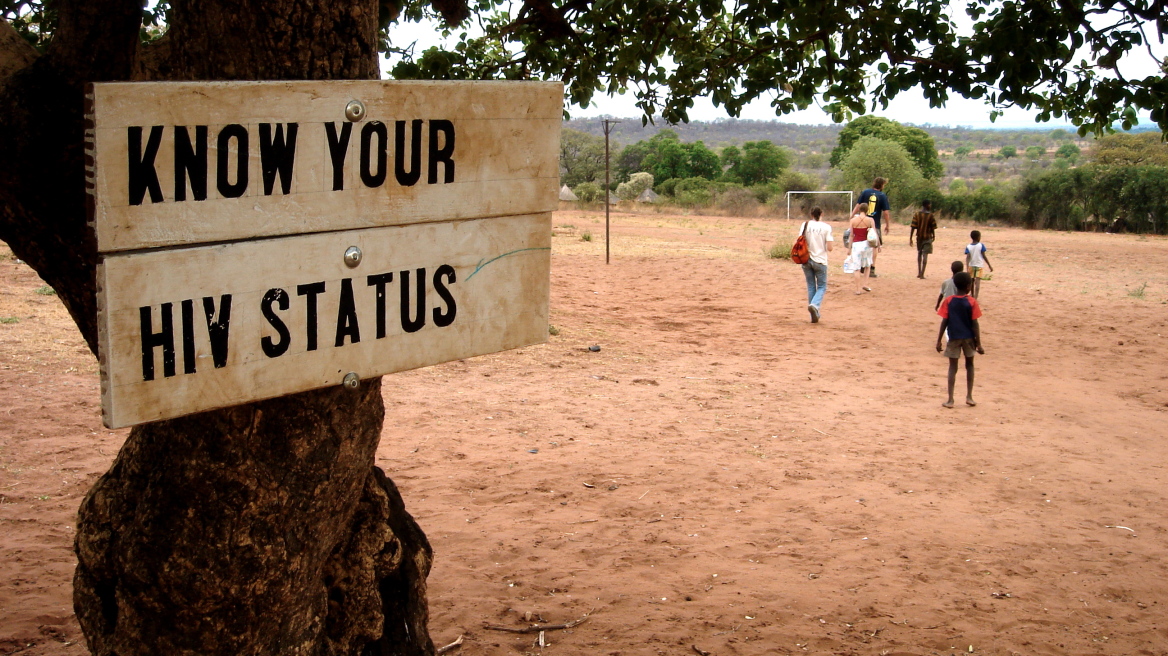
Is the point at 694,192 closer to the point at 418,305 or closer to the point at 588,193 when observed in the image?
the point at 588,193

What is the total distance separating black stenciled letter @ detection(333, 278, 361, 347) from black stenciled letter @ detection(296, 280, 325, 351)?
1.9 inches

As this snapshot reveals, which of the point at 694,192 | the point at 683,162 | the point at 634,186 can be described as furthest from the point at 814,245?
the point at 683,162

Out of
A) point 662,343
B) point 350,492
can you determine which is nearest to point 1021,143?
point 662,343

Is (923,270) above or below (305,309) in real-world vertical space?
below

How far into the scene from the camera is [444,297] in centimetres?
211

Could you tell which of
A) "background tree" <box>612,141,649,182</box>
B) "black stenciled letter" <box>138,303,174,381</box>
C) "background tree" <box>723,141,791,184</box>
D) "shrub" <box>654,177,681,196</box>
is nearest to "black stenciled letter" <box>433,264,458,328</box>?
"black stenciled letter" <box>138,303,174,381</box>

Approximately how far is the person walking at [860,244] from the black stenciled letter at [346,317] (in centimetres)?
1347

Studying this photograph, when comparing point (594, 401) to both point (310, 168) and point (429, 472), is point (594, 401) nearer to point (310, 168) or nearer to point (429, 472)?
point (429, 472)

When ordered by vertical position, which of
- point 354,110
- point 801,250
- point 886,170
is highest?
point 886,170

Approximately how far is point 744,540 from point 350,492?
3362 millimetres

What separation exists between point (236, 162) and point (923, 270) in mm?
17381

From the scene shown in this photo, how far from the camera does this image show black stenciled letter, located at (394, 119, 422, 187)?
199cm

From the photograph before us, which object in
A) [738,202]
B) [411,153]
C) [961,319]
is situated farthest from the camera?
[738,202]

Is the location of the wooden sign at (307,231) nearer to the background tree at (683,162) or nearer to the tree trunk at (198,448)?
the tree trunk at (198,448)
